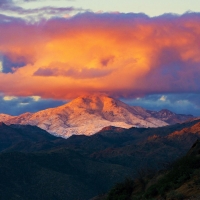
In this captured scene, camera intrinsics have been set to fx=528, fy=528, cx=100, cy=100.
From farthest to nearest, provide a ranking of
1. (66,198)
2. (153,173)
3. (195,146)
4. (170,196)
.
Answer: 1. (66,198)
2. (153,173)
3. (195,146)
4. (170,196)

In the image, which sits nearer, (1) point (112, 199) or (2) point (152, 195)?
(2) point (152, 195)

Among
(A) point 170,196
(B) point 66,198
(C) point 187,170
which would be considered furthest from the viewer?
(B) point 66,198

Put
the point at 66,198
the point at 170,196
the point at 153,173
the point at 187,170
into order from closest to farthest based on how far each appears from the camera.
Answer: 1. the point at 170,196
2. the point at 187,170
3. the point at 153,173
4. the point at 66,198

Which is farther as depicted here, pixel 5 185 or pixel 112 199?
pixel 5 185

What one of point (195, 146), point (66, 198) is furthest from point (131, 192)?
point (66, 198)

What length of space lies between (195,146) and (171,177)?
481 inches

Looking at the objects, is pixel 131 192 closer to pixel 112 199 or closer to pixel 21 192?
pixel 112 199

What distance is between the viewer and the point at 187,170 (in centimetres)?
5366

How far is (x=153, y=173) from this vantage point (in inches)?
2950

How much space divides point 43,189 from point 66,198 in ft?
42.2

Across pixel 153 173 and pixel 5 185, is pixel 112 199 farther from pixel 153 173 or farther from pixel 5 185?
pixel 5 185

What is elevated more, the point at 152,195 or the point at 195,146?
the point at 195,146

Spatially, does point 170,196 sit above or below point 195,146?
below

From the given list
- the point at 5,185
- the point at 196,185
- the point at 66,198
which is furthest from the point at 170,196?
the point at 5,185
